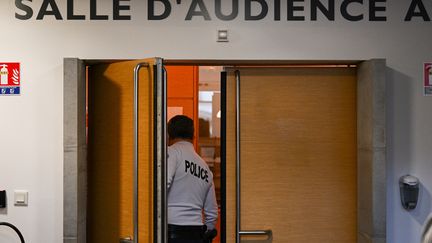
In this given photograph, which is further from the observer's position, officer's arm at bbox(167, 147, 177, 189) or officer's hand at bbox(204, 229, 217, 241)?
officer's hand at bbox(204, 229, 217, 241)

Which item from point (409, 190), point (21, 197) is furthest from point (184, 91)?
point (409, 190)

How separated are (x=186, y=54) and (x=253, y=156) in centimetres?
80

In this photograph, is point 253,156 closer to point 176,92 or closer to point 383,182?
point 383,182

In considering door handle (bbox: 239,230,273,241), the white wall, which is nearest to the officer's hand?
door handle (bbox: 239,230,273,241)

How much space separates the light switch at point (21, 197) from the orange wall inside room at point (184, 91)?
185 centimetres

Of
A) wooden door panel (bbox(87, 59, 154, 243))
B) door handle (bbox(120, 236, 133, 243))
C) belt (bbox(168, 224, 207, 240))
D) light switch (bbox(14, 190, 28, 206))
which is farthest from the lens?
belt (bbox(168, 224, 207, 240))

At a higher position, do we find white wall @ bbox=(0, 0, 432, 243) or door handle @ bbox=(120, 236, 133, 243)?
white wall @ bbox=(0, 0, 432, 243)

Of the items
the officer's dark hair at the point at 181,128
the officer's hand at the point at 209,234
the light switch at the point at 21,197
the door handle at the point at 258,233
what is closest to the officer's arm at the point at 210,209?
the officer's hand at the point at 209,234

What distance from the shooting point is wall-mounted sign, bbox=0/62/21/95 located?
3.44 meters

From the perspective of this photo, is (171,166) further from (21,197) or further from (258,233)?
(21,197)

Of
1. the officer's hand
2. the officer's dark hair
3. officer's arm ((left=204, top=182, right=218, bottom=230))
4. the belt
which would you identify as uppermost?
the officer's dark hair

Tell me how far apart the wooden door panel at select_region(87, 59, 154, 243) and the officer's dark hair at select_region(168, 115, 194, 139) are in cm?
45

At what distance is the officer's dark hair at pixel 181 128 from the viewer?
3637 millimetres

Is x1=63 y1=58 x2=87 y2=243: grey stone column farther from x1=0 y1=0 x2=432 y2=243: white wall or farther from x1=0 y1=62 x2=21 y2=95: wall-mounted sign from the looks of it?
x1=0 y1=62 x2=21 y2=95: wall-mounted sign
